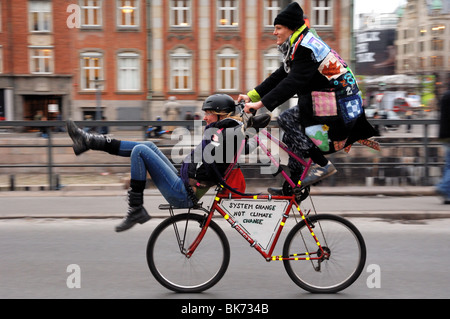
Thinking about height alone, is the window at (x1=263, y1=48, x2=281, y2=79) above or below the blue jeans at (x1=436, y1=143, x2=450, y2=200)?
above

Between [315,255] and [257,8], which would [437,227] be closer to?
[315,255]

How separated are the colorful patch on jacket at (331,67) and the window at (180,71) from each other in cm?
3104

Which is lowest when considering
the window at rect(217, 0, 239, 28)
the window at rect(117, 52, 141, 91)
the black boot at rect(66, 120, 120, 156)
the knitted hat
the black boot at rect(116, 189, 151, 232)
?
the black boot at rect(116, 189, 151, 232)

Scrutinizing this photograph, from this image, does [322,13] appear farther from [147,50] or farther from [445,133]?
[445,133]

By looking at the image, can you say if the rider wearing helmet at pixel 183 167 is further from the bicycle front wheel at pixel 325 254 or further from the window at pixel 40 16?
the window at pixel 40 16

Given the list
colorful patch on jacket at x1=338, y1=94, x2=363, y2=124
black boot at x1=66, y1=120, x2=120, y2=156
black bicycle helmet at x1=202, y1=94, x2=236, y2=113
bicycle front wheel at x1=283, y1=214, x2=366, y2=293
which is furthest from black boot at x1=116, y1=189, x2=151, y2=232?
colorful patch on jacket at x1=338, y1=94, x2=363, y2=124

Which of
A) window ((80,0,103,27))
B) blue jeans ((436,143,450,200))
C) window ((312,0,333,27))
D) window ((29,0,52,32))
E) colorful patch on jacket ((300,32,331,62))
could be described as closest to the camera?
colorful patch on jacket ((300,32,331,62))

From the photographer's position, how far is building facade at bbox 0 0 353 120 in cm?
3462

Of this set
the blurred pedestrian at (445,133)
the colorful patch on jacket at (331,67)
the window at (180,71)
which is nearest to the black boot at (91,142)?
the colorful patch on jacket at (331,67)

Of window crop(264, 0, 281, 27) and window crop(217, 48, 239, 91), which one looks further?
window crop(217, 48, 239, 91)

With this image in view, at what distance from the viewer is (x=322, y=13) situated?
116 feet

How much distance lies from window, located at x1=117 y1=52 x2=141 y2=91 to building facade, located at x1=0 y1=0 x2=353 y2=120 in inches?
2.4

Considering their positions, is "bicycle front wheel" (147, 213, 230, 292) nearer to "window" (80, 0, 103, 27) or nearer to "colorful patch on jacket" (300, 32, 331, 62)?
"colorful patch on jacket" (300, 32, 331, 62)
